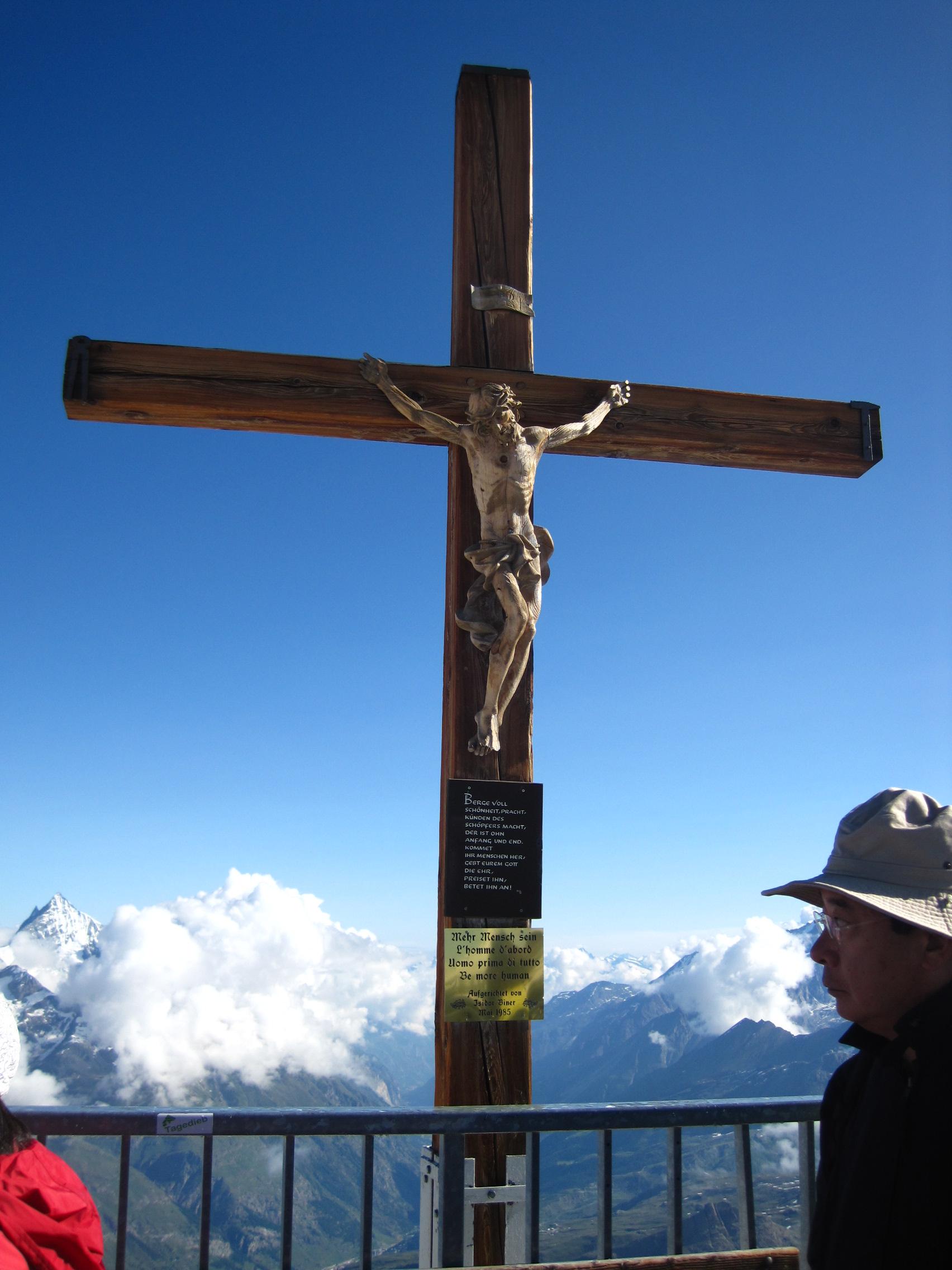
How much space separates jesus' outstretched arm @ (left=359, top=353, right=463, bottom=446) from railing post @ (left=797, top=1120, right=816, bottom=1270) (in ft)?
10.0

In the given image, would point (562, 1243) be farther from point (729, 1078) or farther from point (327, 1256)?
point (729, 1078)

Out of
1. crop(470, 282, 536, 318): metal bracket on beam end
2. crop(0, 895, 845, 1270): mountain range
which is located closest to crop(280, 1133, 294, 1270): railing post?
crop(470, 282, 536, 318): metal bracket on beam end

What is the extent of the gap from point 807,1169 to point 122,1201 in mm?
2044

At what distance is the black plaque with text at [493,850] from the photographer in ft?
12.6

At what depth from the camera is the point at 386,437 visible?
15.1 feet

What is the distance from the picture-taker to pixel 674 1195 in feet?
9.75

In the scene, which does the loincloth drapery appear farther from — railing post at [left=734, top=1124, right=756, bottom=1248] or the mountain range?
the mountain range

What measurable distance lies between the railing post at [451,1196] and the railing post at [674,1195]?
26.1 inches

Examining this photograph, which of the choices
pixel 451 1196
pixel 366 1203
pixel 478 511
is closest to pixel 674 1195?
pixel 451 1196

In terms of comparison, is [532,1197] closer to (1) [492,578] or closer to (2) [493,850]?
(2) [493,850]

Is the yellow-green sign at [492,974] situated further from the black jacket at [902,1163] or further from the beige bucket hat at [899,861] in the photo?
the beige bucket hat at [899,861]

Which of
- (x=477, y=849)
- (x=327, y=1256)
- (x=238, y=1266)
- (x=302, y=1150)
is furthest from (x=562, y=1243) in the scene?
(x=477, y=849)

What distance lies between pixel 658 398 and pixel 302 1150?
646 feet

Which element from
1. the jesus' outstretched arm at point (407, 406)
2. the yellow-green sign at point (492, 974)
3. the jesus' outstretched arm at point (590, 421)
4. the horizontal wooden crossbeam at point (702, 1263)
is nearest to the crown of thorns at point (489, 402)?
the jesus' outstretched arm at point (407, 406)
